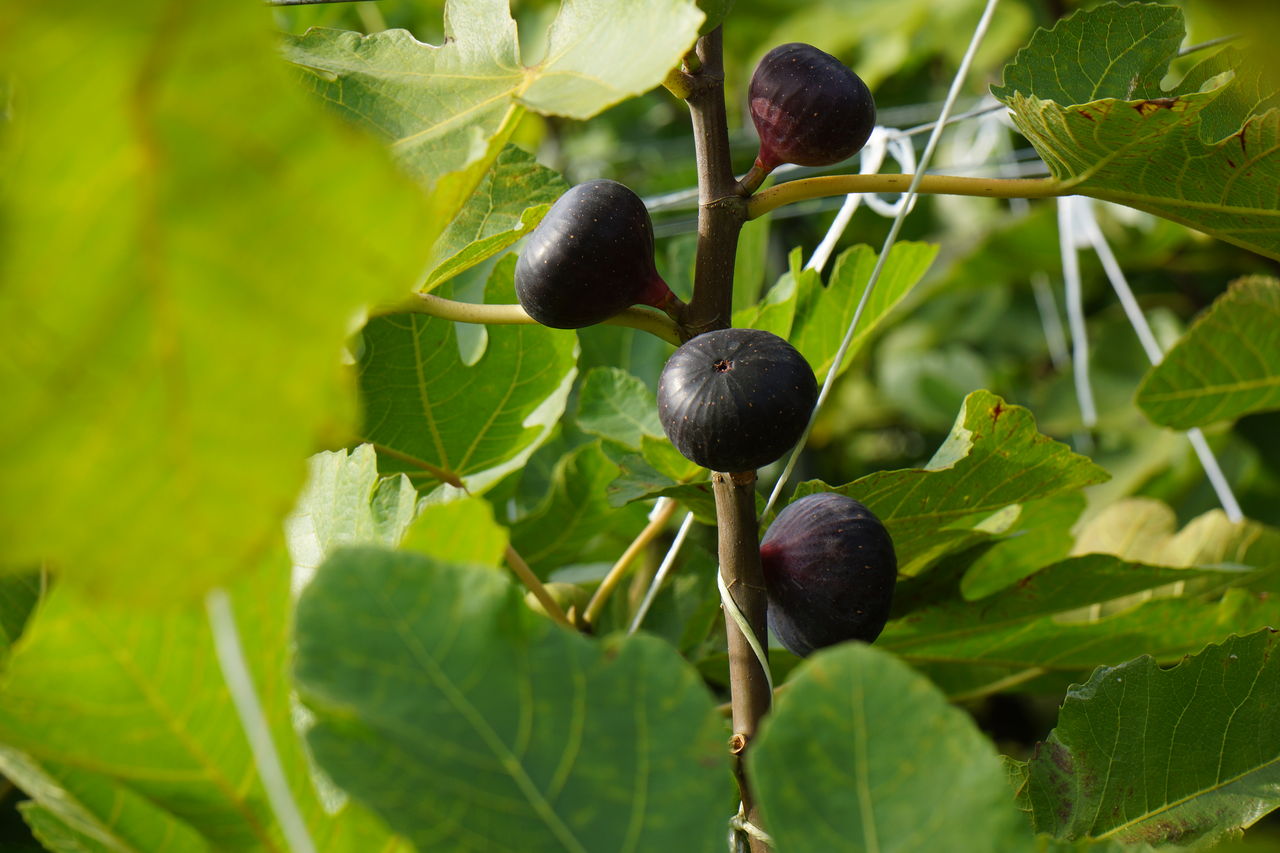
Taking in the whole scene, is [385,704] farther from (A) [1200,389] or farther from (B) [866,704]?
(A) [1200,389]

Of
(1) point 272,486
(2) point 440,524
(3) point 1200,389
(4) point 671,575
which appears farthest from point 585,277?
(3) point 1200,389

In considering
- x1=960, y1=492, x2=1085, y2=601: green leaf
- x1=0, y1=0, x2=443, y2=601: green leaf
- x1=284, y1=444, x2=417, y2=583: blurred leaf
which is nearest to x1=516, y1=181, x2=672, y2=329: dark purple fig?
x1=284, y1=444, x2=417, y2=583: blurred leaf

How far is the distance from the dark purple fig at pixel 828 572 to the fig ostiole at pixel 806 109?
0.18 meters

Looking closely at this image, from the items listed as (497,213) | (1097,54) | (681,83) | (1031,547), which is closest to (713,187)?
(681,83)

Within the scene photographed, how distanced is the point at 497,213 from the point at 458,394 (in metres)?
0.22

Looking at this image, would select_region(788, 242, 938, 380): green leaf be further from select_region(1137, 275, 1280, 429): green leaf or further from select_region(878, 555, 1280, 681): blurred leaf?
select_region(1137, 275, 1280, 429): green leaf

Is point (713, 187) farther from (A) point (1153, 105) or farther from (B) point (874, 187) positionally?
(A) point (1153, 105)

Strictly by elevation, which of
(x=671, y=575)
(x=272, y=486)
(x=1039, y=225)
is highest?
(x=272, y=486)

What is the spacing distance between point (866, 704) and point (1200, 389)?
2.78ft

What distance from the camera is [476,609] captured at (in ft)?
1.14

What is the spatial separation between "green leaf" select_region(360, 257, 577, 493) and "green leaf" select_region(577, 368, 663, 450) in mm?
20

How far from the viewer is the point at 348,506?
568 millimetres

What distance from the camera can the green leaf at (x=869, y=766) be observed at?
35 cm

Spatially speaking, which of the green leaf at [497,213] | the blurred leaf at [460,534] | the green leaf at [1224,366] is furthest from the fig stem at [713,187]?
the green leaf at [1224,366]
